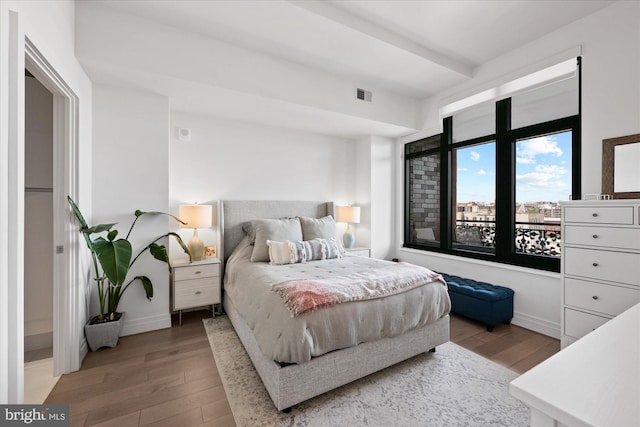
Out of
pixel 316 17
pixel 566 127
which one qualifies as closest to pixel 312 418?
pixel 316 17

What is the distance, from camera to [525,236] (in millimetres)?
3039

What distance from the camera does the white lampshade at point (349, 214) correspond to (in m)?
4.21

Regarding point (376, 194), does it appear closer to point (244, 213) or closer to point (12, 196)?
point (244, 213)

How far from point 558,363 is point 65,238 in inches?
113

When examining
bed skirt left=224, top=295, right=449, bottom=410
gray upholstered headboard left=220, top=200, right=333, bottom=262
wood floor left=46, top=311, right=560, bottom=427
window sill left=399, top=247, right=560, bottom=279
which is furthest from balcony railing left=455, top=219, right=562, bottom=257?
gray upholstered headboard left=220, top=200, right=333, bottom=262

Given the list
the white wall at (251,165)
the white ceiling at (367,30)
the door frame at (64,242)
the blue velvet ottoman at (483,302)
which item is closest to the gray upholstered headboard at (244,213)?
the white wall at (251,165)

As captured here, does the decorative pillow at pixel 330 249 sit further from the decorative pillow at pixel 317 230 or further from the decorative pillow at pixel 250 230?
the decorative pillow at pixel 250 230

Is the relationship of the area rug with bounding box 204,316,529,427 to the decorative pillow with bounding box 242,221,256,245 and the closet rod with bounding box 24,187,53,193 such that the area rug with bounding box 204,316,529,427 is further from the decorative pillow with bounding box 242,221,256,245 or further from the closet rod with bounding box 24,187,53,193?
the closet rod with bounding box 24,187,53,193

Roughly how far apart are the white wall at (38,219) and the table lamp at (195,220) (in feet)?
3.63

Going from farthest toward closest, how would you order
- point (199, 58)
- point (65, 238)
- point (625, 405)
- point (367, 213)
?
1. point (367, 213)
2. point (199, 58)
3. point (65, 238)
4. point (625, 405)

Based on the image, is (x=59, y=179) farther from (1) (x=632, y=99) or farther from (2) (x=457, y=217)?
(1) (x=632, y=99)

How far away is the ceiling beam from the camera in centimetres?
226

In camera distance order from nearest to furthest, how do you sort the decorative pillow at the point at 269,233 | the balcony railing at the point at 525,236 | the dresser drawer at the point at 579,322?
1. the dresser drawer at the point at 579,322
2. the balcony railing at the point at 525,236
3. the decorative pillow at the point at 269,233

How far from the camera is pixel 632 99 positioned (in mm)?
2180
